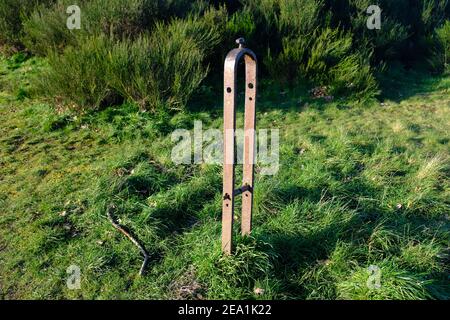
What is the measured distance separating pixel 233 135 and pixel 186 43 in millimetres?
4029

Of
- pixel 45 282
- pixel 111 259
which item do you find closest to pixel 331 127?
pixel 111 259

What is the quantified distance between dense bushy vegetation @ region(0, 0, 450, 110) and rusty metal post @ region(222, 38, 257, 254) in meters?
3.24

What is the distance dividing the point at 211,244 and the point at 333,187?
1524 mm

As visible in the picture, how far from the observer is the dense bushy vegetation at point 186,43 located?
597 centimetres

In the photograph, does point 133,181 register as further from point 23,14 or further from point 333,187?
point 23,14

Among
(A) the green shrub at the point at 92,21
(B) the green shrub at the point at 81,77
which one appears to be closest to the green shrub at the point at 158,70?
(B) the green shrub at the point at 81,77

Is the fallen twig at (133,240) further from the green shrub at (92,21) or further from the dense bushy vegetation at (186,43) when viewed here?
the green shrub at (92,21)

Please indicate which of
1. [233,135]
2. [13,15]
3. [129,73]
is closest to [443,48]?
[129,73]

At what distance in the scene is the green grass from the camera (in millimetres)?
3027

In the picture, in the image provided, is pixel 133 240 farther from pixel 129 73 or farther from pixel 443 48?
pixel 443 48

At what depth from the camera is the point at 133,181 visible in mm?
4199

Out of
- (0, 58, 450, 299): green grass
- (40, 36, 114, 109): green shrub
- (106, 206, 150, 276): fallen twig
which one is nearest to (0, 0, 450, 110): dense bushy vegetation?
(40, 36, 114, 109): green shrub

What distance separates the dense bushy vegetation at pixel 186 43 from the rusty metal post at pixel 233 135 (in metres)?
3.24

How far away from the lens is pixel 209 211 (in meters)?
3.81
